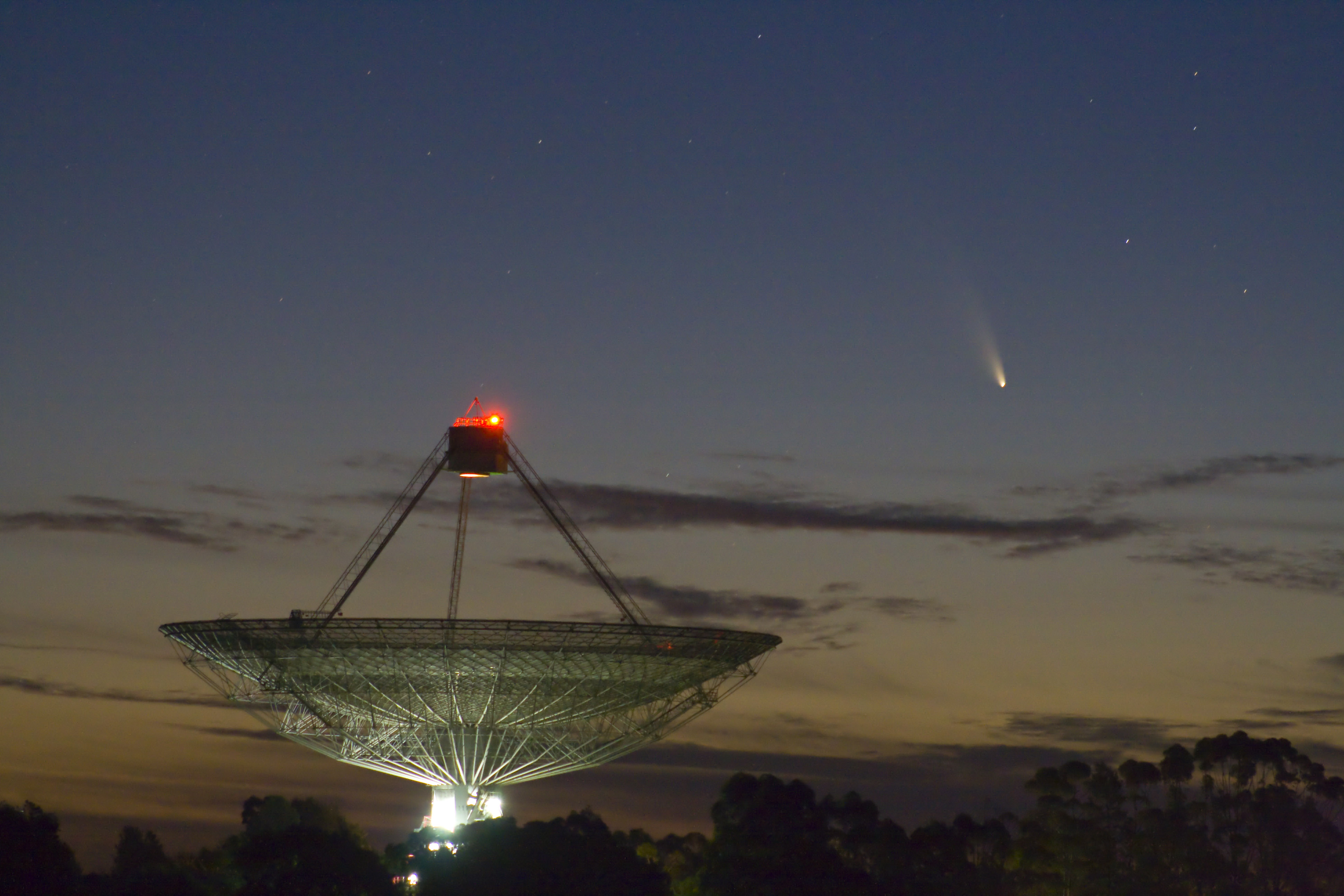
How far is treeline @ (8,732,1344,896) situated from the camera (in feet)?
257

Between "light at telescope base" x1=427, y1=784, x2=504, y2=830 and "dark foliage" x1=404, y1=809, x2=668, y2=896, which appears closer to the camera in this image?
"dark foliage" x1=404, y1=809, x2=668, y2=896

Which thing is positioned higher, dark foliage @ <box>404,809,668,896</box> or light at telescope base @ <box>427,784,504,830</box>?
light at telescope base @ <box>427,784,504,830</box>

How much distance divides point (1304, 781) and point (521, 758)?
222 ft

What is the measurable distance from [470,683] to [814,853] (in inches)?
1095

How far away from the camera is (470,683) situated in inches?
3039

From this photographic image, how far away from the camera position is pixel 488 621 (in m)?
72.2

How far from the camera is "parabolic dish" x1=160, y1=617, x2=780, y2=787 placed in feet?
239

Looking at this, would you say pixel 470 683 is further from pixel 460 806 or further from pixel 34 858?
pixel 34 858

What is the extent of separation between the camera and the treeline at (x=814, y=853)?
78.2m

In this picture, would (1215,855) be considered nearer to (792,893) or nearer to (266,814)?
(792,893)

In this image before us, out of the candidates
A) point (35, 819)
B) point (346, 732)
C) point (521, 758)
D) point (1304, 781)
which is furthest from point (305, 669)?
point (1304, 781)

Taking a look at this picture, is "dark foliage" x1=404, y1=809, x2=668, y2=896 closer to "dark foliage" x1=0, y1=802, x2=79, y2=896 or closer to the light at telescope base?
the light at telescope base

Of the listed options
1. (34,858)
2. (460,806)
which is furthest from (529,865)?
(34,858)

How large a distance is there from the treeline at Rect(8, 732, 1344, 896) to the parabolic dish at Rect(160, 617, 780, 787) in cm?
403
